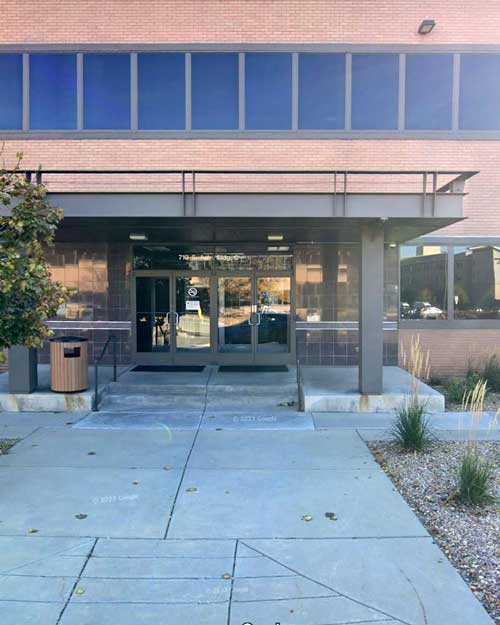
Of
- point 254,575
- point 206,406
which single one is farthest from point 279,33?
point 254,575

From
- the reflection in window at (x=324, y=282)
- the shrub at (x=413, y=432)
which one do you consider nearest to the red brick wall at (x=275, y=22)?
the reflection in window at (x=324, y=282)

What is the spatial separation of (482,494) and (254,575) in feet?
8.26

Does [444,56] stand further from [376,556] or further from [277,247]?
[376,556]

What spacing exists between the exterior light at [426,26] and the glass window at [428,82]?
495mm

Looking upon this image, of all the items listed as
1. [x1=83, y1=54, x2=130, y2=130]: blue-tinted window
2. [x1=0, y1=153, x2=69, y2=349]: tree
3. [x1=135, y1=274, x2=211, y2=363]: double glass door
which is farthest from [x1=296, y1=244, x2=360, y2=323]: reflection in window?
[x1=0, y1=153, x2=69, y2=349]: tree

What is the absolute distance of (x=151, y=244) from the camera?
12.3 meters

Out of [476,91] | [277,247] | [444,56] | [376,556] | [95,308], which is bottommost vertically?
[376,556]

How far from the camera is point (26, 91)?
11.7m

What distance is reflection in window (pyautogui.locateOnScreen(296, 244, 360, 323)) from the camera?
488 inches

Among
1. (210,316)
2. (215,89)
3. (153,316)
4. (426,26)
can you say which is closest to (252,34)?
(215,89)

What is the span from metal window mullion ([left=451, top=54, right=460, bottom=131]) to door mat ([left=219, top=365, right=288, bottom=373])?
6.96 m

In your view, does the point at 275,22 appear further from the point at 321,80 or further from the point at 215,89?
the point at 215,89

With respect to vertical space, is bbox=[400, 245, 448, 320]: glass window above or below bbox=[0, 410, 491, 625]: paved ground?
above

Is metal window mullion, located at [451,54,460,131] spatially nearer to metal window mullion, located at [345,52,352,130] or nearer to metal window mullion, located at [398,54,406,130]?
metal window mullion, located at [398,54,406,130]
